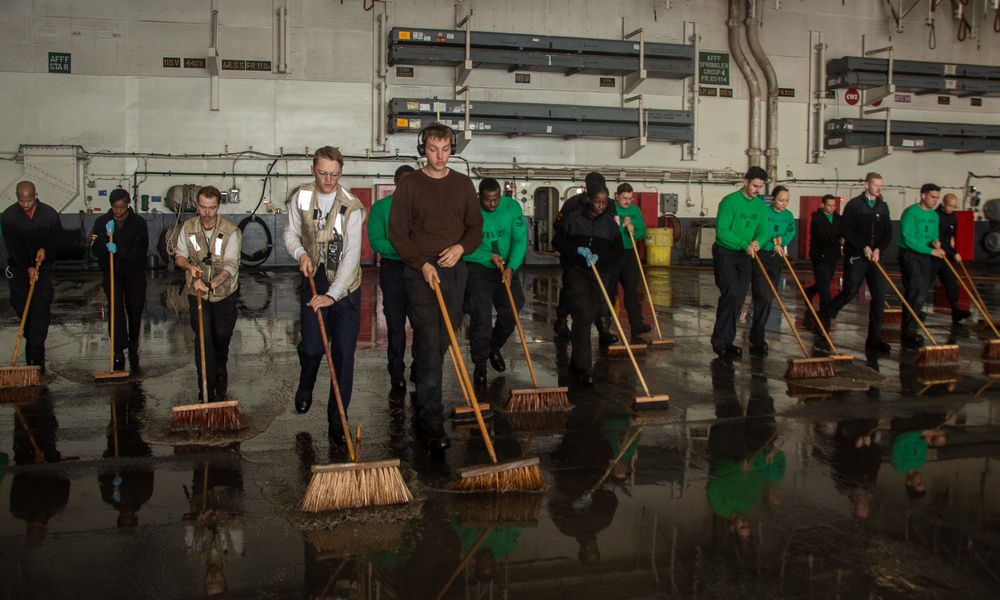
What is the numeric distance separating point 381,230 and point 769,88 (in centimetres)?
1850

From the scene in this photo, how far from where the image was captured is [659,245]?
71.9 feet

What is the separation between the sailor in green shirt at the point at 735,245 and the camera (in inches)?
328

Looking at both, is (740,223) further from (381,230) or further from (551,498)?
(551,498)

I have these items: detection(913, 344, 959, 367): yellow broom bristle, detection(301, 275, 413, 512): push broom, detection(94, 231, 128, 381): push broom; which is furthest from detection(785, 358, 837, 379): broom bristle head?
detection(94, 231, 128, 381): push broom

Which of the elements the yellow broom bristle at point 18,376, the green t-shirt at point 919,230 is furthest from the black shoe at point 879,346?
the yellow broom bristle at point 18,376

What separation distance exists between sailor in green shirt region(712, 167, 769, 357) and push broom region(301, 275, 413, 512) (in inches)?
202

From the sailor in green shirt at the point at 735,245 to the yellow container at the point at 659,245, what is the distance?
13.4 metres

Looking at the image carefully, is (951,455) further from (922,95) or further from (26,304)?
(922,95)

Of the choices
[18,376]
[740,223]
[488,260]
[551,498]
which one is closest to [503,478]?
[551,498]

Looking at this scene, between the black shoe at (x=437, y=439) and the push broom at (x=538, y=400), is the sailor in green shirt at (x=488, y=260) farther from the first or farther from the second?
the black shoe at (x=437, y=439)

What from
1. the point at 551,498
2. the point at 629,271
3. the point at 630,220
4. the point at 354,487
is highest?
the point at 630,220

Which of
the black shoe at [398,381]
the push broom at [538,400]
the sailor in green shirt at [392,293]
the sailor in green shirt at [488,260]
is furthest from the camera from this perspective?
the sailor in green shirt at [488,260]

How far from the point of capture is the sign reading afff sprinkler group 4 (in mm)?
22422

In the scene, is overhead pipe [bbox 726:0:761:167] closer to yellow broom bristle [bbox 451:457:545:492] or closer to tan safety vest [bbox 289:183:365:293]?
tan safety vest [bbox 289:183:365:293]
